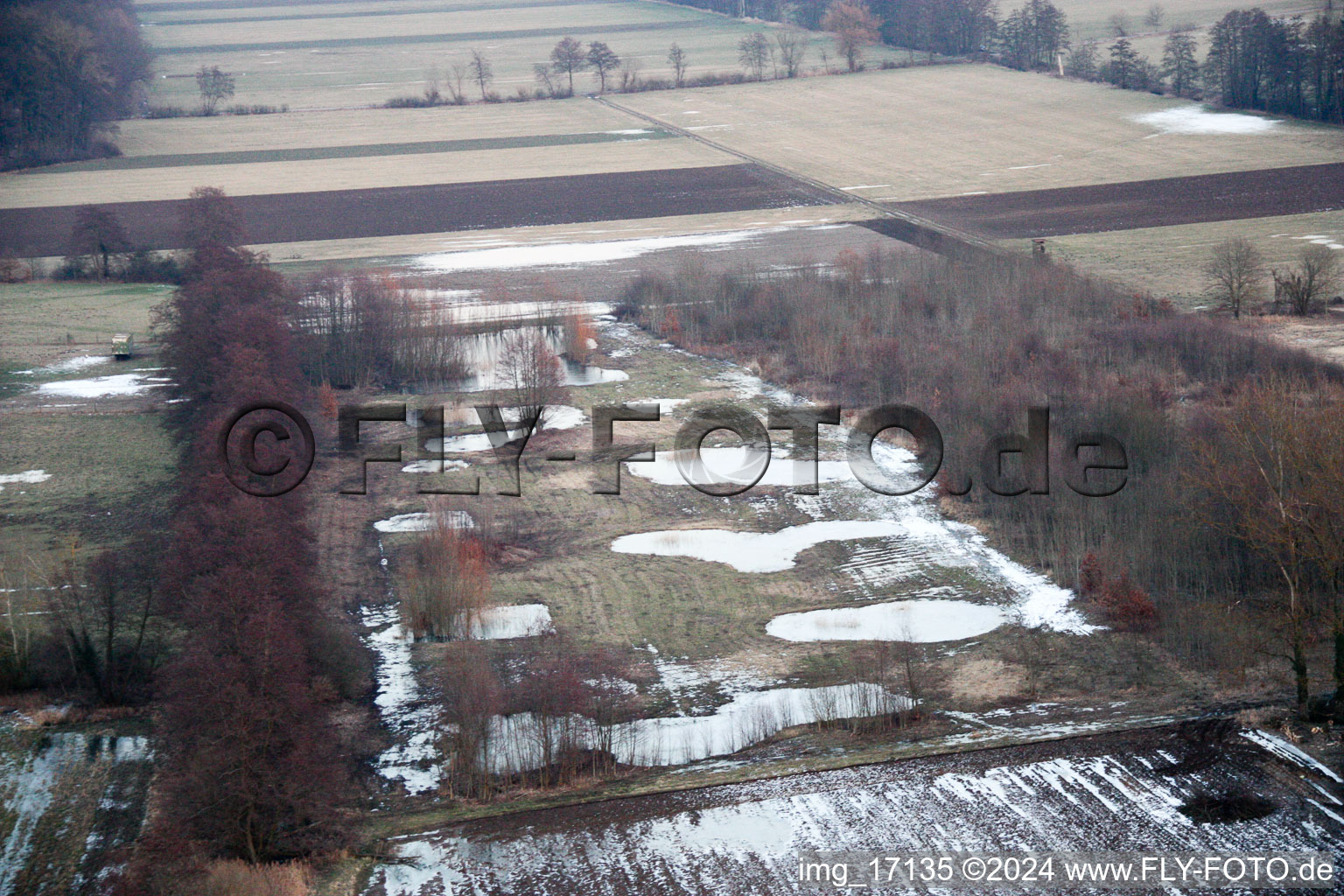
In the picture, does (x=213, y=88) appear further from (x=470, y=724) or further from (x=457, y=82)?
(x=470, y=724)

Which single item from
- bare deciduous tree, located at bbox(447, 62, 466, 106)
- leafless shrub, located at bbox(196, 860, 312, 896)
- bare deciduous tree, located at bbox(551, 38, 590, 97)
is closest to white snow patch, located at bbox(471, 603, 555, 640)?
leafless shrub, located at bbox(196, 860, 312, 896)

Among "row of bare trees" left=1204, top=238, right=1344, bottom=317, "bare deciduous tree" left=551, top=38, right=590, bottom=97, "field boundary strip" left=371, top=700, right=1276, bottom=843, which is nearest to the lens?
"field boundary strip" left=371, top=700, right=1276, bottom=843

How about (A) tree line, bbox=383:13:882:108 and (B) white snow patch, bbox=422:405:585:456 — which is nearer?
(B) white snow patch, bbox=422:405:585:456

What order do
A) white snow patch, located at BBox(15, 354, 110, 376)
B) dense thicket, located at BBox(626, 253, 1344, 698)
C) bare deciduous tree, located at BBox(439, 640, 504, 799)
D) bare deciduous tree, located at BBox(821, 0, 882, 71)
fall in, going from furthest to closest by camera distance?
bare deciduous tree, located at BBox(821, 0, 882, 71), white snow patch, located at BBox(15, 354, 110, 376), dense thicket, located at BBox(626, 253, 1344, 698), bare deciduous tree, located at BBox(439, 640, 504, 799)

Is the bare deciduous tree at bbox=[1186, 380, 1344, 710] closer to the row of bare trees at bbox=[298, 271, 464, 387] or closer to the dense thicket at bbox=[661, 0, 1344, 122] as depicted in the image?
the row of bare trees at bbox=[298, 271, 464, 387]

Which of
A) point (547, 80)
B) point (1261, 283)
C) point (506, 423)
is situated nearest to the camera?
point (506, 423)

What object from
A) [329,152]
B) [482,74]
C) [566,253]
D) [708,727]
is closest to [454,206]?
[566,253]

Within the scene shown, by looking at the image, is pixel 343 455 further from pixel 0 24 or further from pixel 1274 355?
pixel 0 24
